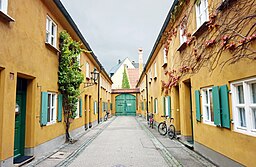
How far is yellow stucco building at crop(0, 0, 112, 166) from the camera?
4966 millimetres

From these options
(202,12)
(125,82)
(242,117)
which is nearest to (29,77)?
(202,12)

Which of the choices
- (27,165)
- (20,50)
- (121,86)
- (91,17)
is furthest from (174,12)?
(121,86)

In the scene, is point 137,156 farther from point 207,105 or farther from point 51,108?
point 51,108

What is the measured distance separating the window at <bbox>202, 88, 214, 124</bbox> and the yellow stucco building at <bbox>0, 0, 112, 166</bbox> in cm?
537

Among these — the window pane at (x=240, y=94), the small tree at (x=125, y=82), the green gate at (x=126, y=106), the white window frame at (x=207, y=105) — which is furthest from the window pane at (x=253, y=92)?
the small tree at (x=125, y=82)

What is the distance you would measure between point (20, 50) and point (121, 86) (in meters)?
41.1

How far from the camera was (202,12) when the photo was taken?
665 centimetres

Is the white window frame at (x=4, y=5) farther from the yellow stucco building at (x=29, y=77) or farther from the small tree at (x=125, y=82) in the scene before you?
the small tree at (x=125, y=82)

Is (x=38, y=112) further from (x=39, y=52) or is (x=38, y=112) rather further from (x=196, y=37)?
(x=196, y=37)

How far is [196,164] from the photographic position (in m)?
5.92

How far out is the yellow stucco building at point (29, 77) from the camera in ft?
A: 16.3

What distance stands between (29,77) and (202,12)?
584 cm

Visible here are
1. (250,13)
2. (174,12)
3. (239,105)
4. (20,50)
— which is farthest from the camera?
(174,12)

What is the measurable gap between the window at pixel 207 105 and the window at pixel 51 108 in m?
5.54
